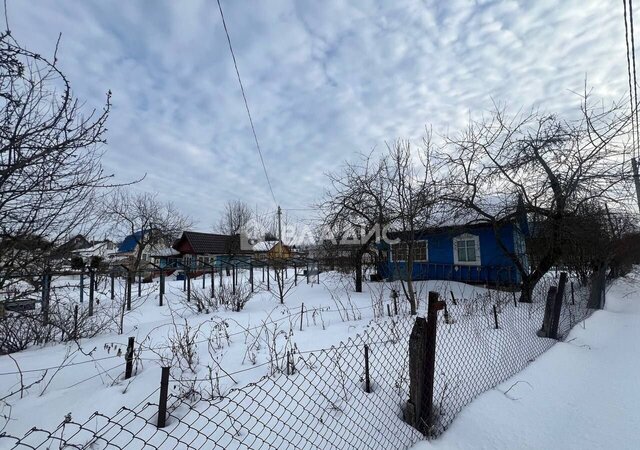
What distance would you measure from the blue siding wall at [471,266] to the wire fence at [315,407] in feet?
22.6

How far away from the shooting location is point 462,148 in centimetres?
920

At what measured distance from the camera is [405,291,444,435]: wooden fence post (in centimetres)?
230

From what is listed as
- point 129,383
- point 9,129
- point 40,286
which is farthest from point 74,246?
point 129,383

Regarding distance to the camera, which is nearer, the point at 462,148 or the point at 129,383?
the point at 129,383

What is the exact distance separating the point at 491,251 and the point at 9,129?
13.8 meters

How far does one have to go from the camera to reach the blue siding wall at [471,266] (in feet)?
37.9

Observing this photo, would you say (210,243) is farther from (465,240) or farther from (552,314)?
(552,314)

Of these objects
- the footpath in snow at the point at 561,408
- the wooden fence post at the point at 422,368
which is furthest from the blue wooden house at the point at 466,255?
the wooden fence post at the point at 422,368

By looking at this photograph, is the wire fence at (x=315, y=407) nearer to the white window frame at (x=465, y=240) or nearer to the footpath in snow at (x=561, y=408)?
the footpath in snow at (x=561, y=408)

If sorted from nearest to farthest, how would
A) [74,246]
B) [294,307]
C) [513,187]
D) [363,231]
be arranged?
[74,246], [294,307], [513,187], [363,231]

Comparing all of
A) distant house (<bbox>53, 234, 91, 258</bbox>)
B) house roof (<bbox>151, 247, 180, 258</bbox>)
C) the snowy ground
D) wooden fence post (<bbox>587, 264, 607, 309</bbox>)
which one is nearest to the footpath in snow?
the snowy ground

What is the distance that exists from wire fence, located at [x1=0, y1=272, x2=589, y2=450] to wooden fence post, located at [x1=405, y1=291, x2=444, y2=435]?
0.10 meters

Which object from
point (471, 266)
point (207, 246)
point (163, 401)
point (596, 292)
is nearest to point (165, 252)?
point (207, 246)

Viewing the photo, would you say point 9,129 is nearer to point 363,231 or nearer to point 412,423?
point 412,423
